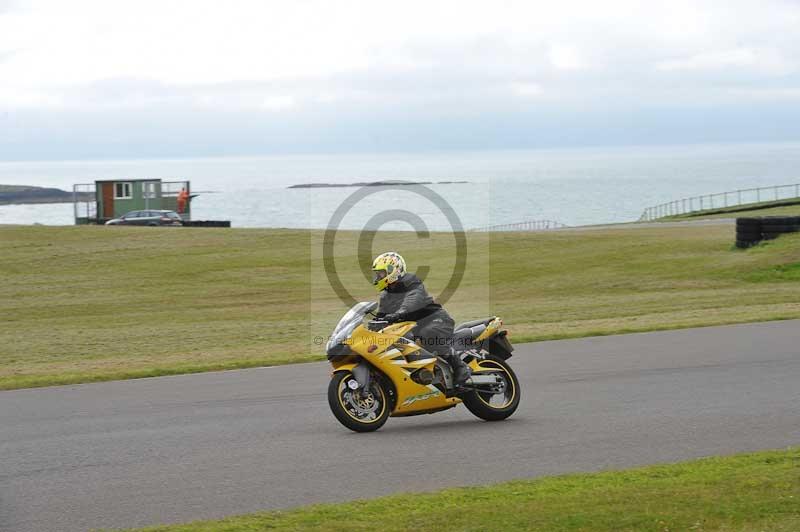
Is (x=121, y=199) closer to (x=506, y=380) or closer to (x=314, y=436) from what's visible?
(x=506, y=380)

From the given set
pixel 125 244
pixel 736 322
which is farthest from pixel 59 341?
pixel 125 244

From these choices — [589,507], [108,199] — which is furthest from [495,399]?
[108,199]

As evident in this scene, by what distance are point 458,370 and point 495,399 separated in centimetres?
63

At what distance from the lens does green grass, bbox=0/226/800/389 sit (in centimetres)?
2044

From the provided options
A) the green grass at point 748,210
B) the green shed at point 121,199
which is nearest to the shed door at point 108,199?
the green shed at point 121,199

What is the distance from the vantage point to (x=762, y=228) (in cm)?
3550

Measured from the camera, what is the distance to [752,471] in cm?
858

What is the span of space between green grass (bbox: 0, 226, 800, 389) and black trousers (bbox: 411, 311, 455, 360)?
6.17 metres

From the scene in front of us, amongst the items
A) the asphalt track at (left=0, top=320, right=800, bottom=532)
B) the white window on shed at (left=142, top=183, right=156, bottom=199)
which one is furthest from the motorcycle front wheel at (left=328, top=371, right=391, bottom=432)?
the white window on shed at (left=142, top=183, right=156, bottom=199)

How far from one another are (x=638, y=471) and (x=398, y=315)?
3.12m

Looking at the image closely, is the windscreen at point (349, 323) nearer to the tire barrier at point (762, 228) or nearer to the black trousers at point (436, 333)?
the black trousers at point (436, 333)

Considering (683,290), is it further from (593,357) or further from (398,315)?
(398,315)

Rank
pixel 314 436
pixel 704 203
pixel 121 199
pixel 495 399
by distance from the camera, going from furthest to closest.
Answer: pixel 704 203 → pixel 121 199 → pixel 495 399 → pixel 314 436

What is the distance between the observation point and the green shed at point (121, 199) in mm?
68375
